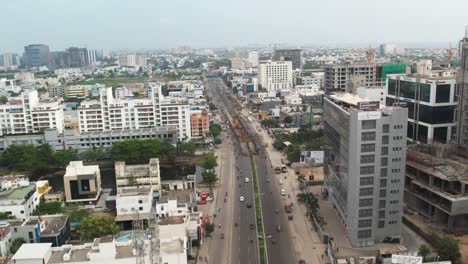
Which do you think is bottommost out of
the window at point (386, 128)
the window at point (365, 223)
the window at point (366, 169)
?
the window at point (365, 223)

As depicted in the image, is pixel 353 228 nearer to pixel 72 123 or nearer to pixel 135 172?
pixel 135 172

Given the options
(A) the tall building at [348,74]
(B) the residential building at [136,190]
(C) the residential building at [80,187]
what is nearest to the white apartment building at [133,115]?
→ (B) the residential building at [136,190]

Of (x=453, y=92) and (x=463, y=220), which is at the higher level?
(x=453, y=92)

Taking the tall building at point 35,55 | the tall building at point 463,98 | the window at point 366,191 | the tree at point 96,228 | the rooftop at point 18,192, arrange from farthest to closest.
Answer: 1. the tall building at point 35,55
2. the tall building at point 463,98
3. the rooftop at point 18,192
4. the tree at point 96,228
5. the window at point 366,191

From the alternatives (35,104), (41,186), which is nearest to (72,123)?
(35,104)

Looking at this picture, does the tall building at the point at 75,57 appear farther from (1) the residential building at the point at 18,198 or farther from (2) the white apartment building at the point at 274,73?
(1) the residential building at the point at 18,198

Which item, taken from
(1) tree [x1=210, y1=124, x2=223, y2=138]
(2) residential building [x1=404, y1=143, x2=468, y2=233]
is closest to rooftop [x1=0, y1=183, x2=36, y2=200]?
(2) residential building [x1=404, y1=143, x2=468, y2=233]

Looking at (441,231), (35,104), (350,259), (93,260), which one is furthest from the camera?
(35,104)

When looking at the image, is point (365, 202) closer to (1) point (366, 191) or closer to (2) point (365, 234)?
(1) point (366, 191)
